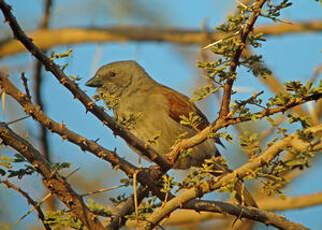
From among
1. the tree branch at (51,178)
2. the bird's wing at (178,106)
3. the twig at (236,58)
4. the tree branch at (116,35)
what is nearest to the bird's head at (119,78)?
the bird's wing at (178,106)

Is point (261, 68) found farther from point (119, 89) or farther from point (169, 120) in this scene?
point (119, 89)

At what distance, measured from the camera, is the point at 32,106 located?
247cm

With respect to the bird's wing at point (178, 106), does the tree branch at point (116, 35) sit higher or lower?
higher

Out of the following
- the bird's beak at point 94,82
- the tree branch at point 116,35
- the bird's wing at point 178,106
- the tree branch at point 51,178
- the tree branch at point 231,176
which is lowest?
the tree branch at point 231,176

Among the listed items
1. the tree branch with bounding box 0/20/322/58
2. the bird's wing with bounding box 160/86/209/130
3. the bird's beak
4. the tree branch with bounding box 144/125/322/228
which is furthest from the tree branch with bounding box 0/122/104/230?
the tree branch with bounding box 0/20/322/58

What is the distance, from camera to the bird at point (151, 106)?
16.4ft

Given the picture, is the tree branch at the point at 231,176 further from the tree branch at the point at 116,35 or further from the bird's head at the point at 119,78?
the tree branch at the point at 116,35

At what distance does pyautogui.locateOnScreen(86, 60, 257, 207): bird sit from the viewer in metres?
5.01

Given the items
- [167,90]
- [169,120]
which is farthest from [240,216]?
[167,90]

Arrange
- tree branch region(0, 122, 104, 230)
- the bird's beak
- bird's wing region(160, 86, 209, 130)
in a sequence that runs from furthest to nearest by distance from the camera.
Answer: the bird's beak, bird's wing region(160, 86, 209, 130), tree branch region(0, 122, 104, 230)

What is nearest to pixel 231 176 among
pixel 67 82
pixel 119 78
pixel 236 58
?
pixel 236 58

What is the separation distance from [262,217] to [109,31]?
4.98 m

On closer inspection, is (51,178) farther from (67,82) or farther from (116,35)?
(116,35)

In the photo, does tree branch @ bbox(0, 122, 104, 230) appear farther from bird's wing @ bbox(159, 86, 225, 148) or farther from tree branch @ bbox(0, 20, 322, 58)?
tree branch @ bbox(0, 20, 322, 58)
